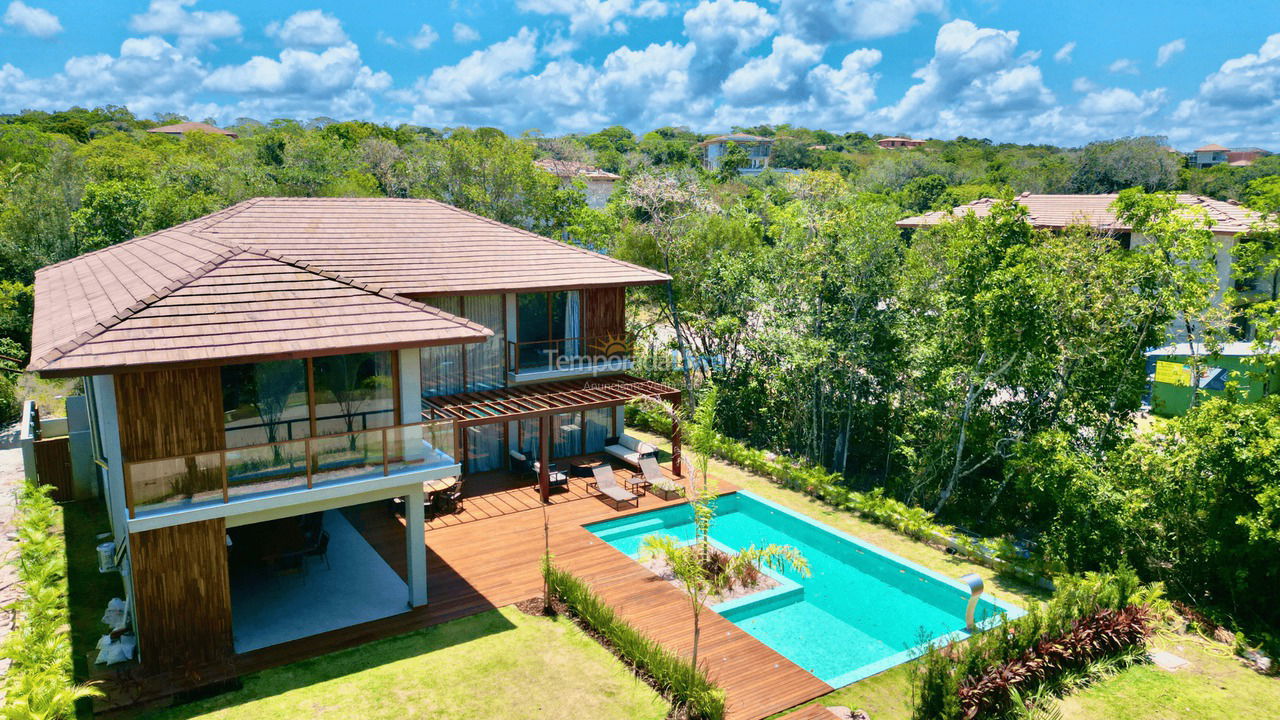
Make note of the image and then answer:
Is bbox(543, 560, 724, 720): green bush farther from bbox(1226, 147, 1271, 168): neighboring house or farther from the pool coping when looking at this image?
bbox(1226, 147, 1271, 168): neighboring house

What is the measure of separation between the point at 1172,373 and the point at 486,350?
2242 centimetres

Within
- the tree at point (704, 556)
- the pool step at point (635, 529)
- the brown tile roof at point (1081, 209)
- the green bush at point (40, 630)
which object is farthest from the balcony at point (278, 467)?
the brown tile roof at point (1081, 209)

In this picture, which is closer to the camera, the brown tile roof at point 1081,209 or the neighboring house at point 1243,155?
the brown tile roof at point 1081,209

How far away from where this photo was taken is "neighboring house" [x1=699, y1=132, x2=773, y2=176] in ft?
461

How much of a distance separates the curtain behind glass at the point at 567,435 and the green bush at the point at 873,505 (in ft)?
10.4

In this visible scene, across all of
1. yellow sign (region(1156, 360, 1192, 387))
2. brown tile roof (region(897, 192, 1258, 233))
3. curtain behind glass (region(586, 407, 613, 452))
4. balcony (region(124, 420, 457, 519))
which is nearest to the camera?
balcony (region(124, 420, 457, 519))

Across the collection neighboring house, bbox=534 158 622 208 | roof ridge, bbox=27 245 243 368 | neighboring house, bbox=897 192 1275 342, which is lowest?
roof ridge, bbox=27 245 243 368

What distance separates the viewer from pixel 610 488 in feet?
60.1

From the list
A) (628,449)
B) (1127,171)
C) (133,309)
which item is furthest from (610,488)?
(1127,171)

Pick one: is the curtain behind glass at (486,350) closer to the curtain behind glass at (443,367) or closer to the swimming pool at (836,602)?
the curtain behind glass at (443,367)

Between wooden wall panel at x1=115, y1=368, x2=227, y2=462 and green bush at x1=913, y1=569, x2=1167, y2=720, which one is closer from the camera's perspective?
green bush at x1=913, y1=569, x2=1167, y2=720

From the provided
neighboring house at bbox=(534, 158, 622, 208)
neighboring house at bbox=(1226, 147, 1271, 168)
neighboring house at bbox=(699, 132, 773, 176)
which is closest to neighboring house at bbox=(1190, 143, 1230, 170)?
neighboring house at bbox=(1226, 147, 1271, 168)

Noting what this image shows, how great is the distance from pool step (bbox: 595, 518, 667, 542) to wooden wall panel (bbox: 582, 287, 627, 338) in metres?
5.63

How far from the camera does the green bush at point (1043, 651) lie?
33.3 feet
